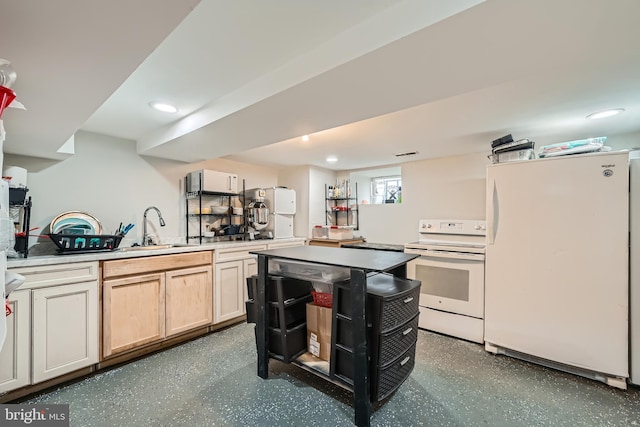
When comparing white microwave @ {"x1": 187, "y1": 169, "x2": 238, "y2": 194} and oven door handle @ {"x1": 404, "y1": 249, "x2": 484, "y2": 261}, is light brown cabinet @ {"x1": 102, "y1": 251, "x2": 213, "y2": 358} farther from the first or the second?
Result: oven door handle @ {"x1": 404, "y1": 249, "x2": 484, "y2": 261}

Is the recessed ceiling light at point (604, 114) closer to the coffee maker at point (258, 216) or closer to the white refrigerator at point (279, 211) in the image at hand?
the white refrigerator at point (279, 211)

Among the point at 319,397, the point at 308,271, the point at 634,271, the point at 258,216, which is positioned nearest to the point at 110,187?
the point at 258,216

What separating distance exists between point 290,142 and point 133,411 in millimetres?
2574

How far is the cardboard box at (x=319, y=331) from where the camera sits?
180 centimetres

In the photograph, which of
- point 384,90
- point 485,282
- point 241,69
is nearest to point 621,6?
point 384,90

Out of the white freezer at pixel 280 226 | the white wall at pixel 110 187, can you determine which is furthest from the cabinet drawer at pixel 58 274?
the white freezer at pixel 280 226

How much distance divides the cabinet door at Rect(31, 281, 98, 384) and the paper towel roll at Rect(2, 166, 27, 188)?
87cm

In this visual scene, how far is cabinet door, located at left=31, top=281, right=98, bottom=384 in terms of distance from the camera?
178 cm

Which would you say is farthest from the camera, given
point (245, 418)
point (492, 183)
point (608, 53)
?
point (492, 183)

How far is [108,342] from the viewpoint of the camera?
208 centimetres

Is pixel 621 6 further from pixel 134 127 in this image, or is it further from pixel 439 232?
pixel 134 127

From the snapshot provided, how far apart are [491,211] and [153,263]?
3.11 meters

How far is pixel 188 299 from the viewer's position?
259 cm

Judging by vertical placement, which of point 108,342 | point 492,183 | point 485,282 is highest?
point 492,183
